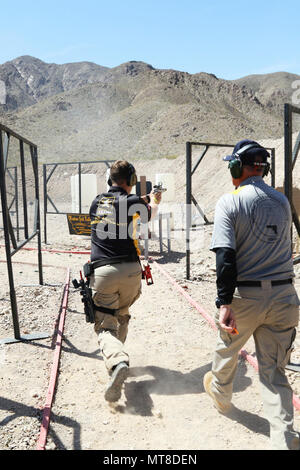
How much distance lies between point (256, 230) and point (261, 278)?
0.29 metres

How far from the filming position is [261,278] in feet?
7.66

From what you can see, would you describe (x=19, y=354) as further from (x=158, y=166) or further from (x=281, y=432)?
(x=158, y=166)

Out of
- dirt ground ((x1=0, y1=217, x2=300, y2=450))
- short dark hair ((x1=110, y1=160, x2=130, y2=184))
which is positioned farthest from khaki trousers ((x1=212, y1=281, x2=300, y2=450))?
short dark hair ((x1=110, y1=160, x2=130, y2=184))

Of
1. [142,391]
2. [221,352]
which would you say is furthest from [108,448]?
[221,352]

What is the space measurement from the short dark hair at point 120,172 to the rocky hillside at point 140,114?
3080 cm

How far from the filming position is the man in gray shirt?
7.57ft

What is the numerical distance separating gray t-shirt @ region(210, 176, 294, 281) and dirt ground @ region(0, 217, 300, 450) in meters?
1.14

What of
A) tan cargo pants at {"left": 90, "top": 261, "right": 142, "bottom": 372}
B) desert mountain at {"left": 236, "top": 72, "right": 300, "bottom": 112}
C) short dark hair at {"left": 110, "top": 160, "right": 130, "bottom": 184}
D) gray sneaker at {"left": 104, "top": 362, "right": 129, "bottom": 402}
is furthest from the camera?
desert mountain at {"left": 236, "top": 72, "right": 300, "bottom": 112}

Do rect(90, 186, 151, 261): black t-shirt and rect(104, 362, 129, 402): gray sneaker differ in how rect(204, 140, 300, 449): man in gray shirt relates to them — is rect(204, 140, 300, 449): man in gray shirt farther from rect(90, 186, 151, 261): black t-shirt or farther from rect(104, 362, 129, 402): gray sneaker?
rect(90, 186, 151, 261): black t-shirt

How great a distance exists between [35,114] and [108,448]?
81829mm

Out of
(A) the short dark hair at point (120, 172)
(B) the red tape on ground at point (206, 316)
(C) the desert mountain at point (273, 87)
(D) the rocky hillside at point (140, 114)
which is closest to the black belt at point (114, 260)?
(A) the short dark hair at point (120, 172)

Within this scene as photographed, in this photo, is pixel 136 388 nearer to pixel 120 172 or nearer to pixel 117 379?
pixel 117 379

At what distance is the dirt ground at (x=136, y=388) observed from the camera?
2.60m

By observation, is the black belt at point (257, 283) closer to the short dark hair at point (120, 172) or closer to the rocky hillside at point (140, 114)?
the short dark hair at point (120, 172)
